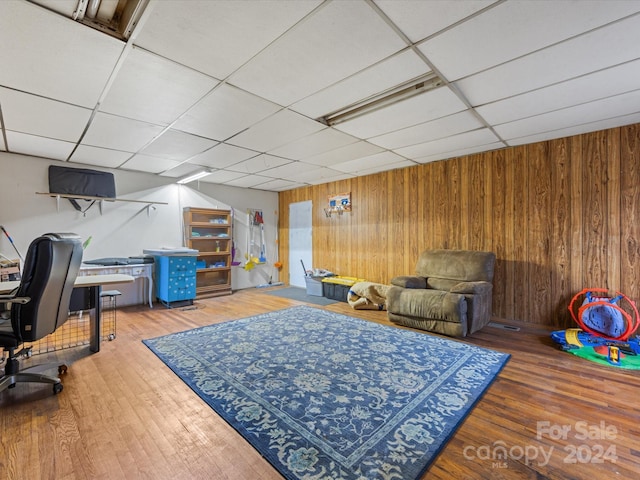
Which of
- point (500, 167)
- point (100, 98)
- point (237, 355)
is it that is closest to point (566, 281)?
point (500, 167)

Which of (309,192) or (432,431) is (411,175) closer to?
(309,192)

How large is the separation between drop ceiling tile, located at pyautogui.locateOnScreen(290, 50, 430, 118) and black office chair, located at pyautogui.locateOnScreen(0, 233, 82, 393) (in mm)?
2191

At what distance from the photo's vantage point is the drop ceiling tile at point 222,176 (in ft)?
17.8

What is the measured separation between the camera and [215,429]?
1781 millimetres

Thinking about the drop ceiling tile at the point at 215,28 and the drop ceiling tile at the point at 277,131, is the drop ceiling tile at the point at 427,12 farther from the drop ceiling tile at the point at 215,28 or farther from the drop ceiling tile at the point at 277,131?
the drop ceiling tile at the point at 277,131

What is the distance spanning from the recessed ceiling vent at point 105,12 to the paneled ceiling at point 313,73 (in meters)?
0.03

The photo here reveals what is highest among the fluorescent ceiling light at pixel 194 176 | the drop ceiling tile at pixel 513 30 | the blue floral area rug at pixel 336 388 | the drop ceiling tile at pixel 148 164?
the drop ceiling tile at pixel 148 164

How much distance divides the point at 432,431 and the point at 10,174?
5.97 m

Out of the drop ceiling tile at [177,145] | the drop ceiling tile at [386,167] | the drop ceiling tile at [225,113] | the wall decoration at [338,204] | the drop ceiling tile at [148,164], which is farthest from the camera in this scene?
Answer: the wall decoration at [338,204]

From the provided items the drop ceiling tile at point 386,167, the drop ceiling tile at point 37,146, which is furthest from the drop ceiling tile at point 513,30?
the drop ceiling tile at point 37,146

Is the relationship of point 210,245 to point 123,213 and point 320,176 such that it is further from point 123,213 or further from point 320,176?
point 320,176

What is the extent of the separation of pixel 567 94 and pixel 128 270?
601 cm

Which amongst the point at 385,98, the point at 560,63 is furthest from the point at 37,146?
the point at 560,63

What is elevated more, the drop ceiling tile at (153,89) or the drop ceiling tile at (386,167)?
the drop ceiling tile at (386,167)
